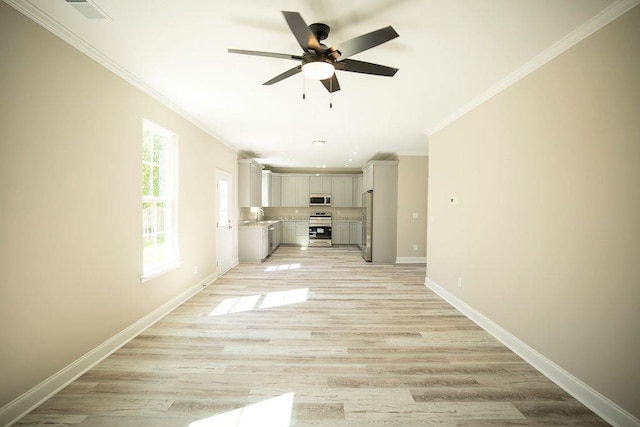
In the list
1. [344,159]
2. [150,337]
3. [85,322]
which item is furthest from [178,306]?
[344,159]

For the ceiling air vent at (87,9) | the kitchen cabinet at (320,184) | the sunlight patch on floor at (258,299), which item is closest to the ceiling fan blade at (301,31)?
the ceiling air vent at (87,9)

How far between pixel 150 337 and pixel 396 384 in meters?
2.44

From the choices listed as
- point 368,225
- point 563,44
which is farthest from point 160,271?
point 368,225

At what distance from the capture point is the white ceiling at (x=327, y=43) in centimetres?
185

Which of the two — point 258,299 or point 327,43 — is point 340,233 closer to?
point 258,299

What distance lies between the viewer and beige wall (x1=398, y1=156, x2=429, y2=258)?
678 centimetres

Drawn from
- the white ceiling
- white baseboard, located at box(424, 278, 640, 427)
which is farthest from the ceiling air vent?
white baseboard, located at box(424, 278, 640, 427)

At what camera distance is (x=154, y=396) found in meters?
2.01

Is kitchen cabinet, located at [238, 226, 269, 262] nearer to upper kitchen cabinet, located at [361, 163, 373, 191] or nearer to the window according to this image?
upper kitchen cabinet, located at [361, 163, 373, 191]

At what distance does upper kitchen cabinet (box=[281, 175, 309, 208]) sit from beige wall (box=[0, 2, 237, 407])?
6697 millimetres

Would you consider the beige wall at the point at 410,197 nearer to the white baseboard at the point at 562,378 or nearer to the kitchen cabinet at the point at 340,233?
the kitchen cabinet at the point at 340,233

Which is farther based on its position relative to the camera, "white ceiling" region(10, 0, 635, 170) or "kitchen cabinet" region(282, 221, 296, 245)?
"kitchen cabinet" region(282, 221, 296, 245)

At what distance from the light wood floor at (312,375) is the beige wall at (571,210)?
433 millimetres

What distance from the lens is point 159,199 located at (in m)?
3.52
